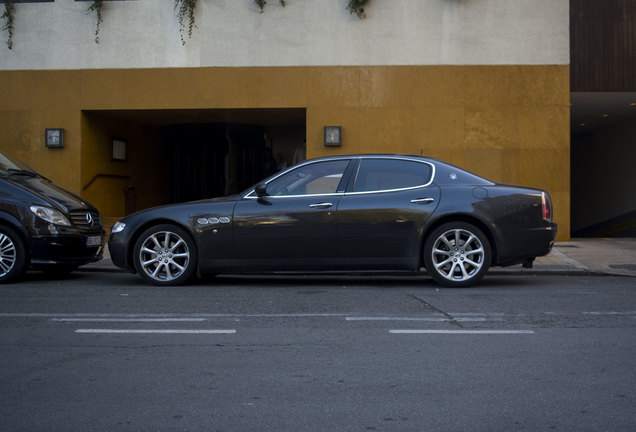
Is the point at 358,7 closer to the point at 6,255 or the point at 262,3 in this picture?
the point at 262,3

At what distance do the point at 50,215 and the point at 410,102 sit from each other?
7.68 metres

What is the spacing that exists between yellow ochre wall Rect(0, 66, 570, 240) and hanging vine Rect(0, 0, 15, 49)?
1.06 meters

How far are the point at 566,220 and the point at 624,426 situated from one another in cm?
1156

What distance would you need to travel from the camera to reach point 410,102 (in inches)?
572

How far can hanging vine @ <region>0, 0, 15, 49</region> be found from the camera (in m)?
15.0

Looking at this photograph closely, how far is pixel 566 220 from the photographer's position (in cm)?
1456

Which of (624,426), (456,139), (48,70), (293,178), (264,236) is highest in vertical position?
(48,70)

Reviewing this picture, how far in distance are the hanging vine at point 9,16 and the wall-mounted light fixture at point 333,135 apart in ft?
21.7

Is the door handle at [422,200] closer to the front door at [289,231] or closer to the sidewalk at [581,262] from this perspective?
the front door at [289,231]

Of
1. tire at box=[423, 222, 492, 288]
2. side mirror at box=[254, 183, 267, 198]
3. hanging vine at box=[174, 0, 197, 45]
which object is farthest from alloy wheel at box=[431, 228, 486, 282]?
hanging vine at box=[174, 0, 197, 45]

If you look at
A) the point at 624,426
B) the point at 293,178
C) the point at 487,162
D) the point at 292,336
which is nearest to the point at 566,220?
the point at 487,162

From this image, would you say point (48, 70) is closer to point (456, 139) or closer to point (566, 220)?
point (456, 139)

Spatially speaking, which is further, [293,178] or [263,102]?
[263,102]

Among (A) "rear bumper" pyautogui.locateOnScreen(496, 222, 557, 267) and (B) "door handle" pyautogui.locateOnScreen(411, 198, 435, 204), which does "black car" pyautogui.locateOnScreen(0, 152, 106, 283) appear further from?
(A) "rear bumper" pyautogui.locateOnScreen(496, 222, 557, 267)
